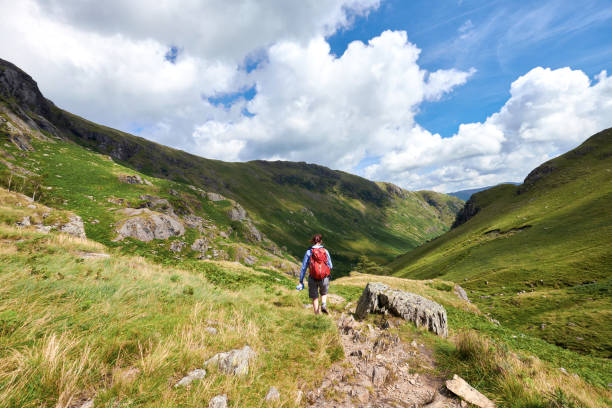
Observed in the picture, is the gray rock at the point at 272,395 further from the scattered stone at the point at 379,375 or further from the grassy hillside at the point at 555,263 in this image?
the grassy hillside at the point at 555,263

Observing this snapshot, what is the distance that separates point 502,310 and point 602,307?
884 cm

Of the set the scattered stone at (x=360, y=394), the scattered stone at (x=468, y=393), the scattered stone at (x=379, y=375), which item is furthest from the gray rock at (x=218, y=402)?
the scattered stone at (x=468, y=393)

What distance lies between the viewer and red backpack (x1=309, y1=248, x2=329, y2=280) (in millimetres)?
10695

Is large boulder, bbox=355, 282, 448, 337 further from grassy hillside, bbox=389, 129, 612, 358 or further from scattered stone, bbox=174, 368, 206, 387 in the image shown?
grassy hillside, bbox=389, 129, 612, 358

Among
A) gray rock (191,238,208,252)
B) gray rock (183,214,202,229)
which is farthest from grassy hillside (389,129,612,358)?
gray rock (183,214,202,229)

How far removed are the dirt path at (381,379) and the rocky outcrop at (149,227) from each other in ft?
133

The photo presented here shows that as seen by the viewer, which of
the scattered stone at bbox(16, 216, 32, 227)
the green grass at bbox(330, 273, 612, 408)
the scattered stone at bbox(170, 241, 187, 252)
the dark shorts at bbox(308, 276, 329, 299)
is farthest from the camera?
the scattered stone at bbox(170, 241, 187, 252)

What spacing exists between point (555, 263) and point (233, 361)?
65.0m

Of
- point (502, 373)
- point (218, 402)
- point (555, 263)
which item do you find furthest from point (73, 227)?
point (555, 263)

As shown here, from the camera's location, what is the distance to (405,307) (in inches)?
441

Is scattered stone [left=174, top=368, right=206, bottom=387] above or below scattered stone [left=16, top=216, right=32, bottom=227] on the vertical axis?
above

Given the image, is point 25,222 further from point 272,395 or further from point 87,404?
point 272,395

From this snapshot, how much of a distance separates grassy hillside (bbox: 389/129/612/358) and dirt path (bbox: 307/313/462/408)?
24290mm

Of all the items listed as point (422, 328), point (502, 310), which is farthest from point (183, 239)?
point (502, 310)
